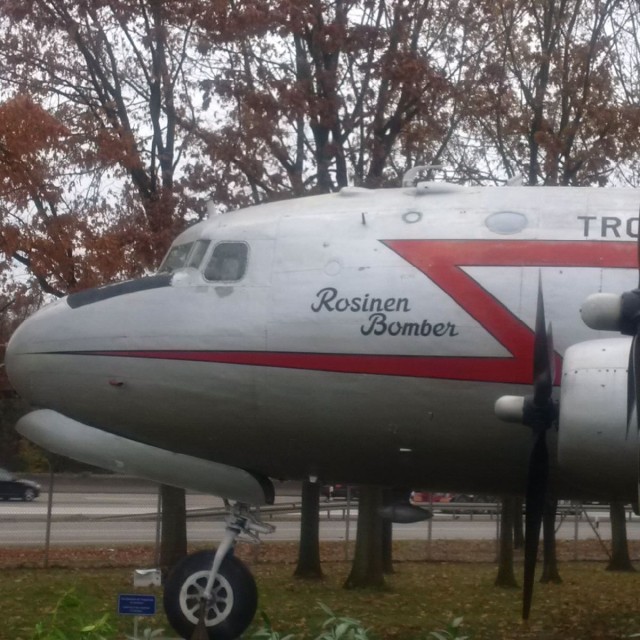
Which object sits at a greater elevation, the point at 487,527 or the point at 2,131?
the point at 2,131

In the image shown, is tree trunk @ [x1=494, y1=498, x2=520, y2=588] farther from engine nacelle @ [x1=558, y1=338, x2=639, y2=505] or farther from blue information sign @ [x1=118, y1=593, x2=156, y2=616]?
blue information sign @ [x1=118, y1=593, x2=156, y2=616]

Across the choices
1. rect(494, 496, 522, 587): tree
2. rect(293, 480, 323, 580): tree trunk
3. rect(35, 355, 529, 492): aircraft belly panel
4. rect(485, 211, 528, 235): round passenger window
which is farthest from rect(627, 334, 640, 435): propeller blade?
rect(293, 480, 323, 580): tree trunk

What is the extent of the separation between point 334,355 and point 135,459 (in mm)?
1954

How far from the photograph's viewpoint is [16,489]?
3794cm

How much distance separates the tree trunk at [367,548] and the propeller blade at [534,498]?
6877 mm

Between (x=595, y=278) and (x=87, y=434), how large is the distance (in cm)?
449

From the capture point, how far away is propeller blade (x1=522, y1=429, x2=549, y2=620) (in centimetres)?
918

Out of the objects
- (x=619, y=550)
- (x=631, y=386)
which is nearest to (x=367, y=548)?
(x=619, y=550)

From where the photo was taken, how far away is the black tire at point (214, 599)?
31.7 feet

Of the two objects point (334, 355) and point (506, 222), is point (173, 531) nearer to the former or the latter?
point (334, 355)

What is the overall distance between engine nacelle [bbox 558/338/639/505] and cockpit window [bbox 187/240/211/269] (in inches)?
136

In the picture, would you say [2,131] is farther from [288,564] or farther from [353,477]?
[288,564]

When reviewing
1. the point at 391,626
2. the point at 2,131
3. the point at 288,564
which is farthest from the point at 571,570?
the point at 2,131

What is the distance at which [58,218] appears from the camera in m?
14.5
